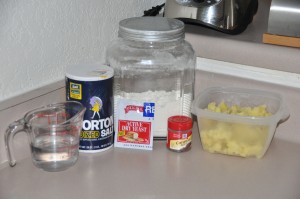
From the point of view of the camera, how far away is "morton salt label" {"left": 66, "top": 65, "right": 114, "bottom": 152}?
3.09 feet

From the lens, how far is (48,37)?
0.96m

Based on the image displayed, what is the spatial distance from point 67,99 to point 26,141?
11 centimetres

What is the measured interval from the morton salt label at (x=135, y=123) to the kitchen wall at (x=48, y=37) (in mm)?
145

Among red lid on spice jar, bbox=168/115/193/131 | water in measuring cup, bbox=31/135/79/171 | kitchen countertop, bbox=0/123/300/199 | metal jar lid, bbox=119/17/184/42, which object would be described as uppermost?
metal jar lid, bbox=119/17/184/42

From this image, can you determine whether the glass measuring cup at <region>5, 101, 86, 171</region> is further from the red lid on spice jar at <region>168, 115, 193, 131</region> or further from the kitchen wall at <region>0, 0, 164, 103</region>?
the red lid on spice jar at <region>168, 115, 193, 131</region>

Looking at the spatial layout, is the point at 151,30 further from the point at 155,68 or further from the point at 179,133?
the point at 179,133

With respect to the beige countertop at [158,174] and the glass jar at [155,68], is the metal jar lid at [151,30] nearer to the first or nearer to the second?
the glass jar at [155,68]

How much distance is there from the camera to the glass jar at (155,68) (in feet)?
3.34

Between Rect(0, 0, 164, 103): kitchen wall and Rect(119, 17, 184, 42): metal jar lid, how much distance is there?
8 centimetres

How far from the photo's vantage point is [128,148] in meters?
1.02

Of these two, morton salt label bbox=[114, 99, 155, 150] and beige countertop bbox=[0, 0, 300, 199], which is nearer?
beige countertop bbox=[0, 0, 300, 199]

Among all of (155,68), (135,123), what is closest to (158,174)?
(135,123)

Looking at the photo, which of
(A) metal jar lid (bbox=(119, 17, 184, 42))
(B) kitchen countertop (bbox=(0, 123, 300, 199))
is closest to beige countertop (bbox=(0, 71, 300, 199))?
(B) kitchen countertop (bbox=(0, 123, 300, 199))

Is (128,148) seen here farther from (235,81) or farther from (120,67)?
(235,81)
